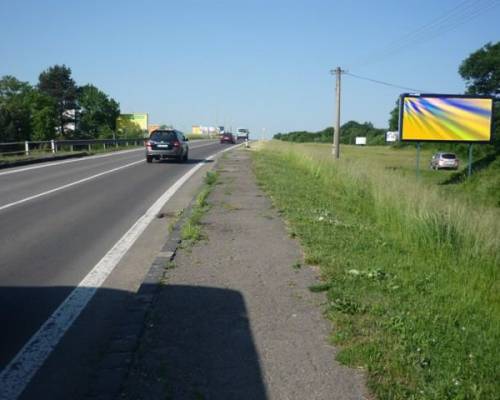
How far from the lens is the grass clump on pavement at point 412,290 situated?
349 centimetres

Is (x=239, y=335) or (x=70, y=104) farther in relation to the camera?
(x=70, y=104)

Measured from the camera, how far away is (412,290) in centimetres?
533

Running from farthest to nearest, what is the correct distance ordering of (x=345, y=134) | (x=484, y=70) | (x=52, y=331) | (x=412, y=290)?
1. (x=345, y=134)
2. (x=484, y=70)
3. (x=412, y=290)
4. (x=52, y=331)

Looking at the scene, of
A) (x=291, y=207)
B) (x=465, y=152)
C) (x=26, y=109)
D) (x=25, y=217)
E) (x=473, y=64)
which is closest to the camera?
(x=25, y=217)

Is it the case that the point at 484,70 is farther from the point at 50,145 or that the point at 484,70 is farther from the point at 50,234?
the point at 50,234

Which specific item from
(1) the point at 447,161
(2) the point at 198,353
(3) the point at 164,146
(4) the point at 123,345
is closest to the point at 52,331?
(4) the point at 123,345

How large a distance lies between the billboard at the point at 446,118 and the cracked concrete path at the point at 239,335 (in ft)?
81.4

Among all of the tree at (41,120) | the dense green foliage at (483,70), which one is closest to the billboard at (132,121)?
the tree at (41,120)

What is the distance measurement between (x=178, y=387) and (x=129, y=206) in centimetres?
889

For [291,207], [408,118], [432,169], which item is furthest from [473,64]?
[291,207]

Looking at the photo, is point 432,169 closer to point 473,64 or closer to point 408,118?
point 408,118

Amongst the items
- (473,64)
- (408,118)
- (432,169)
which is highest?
(473,64)

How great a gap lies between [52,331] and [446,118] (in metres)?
28.6

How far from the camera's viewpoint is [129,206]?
11.9 metres
